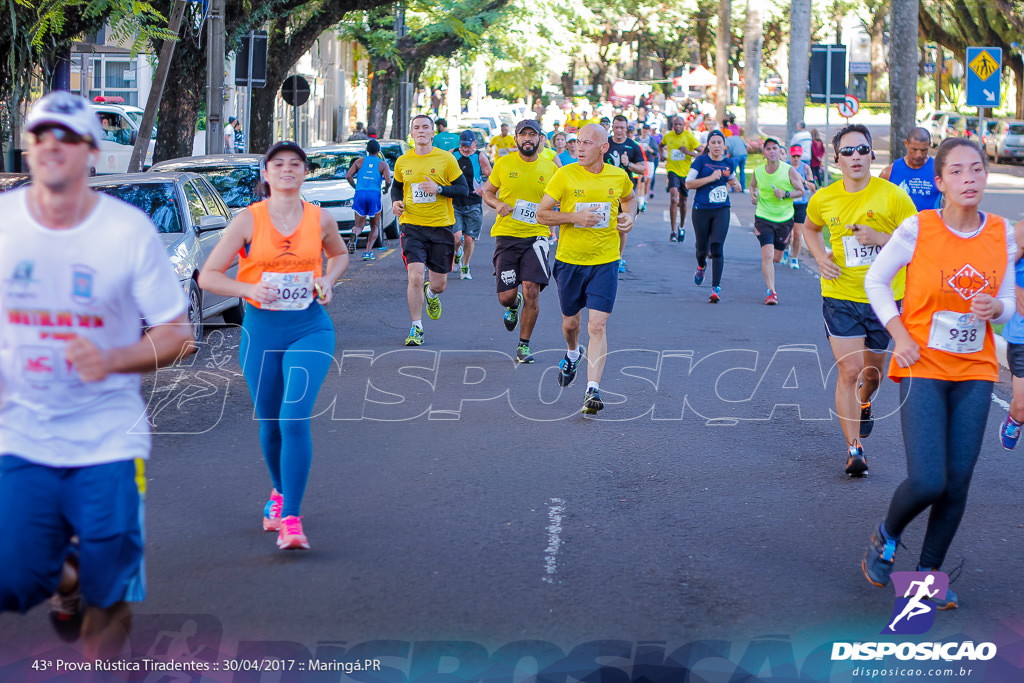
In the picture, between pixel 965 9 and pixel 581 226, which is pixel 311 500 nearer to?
pixel 581 226

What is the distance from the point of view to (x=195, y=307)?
11430mm

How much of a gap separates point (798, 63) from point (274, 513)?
91.1 ft

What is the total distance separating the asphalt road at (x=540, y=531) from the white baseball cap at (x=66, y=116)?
1761 mm

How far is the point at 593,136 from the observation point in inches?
352

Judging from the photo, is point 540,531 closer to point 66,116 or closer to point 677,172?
point 66,116

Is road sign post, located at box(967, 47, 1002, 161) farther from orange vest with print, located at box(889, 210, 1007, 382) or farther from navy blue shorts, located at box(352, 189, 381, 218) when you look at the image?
orange vest with print, located at box(889, 210, 1007, 382)

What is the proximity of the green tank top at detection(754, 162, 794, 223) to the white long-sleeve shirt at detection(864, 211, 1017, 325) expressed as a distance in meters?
10.2

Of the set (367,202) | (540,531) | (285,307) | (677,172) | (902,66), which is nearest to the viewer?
(285,307)

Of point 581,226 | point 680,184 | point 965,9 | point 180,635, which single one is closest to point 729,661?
point 180,635

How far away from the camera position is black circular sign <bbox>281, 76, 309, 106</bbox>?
27062mm

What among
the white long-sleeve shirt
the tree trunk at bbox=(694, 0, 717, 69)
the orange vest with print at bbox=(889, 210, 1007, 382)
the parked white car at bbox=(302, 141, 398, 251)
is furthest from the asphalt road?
the tree trunk at bbox=(694, 0, 717, 69)

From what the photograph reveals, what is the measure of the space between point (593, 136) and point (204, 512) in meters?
3.88

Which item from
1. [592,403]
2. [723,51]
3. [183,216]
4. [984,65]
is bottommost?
[592,403]

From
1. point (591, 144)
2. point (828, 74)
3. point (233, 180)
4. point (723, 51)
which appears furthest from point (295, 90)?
point (723, 51)
